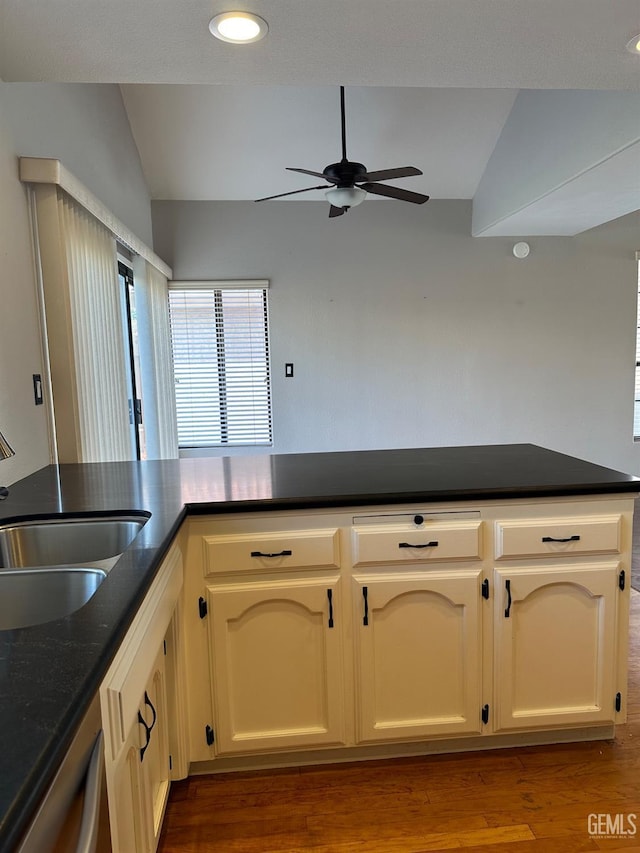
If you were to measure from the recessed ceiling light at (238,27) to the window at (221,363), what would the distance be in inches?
116

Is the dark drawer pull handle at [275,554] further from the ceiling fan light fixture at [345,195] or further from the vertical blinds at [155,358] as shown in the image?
the vertical blinds at [155,358]

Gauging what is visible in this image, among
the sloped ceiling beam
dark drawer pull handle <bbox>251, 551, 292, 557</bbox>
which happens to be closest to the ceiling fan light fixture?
the sloped ceiling beam

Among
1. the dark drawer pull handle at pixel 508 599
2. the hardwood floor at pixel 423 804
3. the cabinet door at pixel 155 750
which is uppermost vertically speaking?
the dark drawer pull handle at pixel 508 599

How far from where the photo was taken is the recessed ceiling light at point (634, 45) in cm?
179

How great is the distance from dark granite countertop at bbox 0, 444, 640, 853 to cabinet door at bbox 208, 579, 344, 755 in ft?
0.98

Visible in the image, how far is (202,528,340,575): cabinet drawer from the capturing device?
1.65 meters

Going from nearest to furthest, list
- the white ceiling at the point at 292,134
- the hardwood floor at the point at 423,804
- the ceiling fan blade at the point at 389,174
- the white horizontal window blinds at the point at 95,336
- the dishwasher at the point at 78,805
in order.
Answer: the dishwasher at the point at 78,805 < the hardwood floor at the point at 423,804 < the white horizontal window blinds at the point at 95,336 < the ceiling fan blade at the point at 389,174 < the white ceiling at the point at 292,134

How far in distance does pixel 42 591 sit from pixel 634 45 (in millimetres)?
2422

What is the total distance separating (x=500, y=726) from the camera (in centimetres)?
180

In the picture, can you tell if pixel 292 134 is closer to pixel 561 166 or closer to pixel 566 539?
pixel 561 166

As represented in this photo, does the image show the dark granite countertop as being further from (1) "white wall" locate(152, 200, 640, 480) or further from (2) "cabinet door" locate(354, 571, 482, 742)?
(1) "white wall" locate(152, 200, 640, 480)

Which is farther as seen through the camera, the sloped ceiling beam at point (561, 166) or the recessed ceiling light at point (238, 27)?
the sloped ceiling beam at point (561, 166)

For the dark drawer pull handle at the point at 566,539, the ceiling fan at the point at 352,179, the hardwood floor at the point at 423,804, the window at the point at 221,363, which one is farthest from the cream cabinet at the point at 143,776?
the window at the point at 221,363

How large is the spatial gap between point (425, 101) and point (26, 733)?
417 cm
